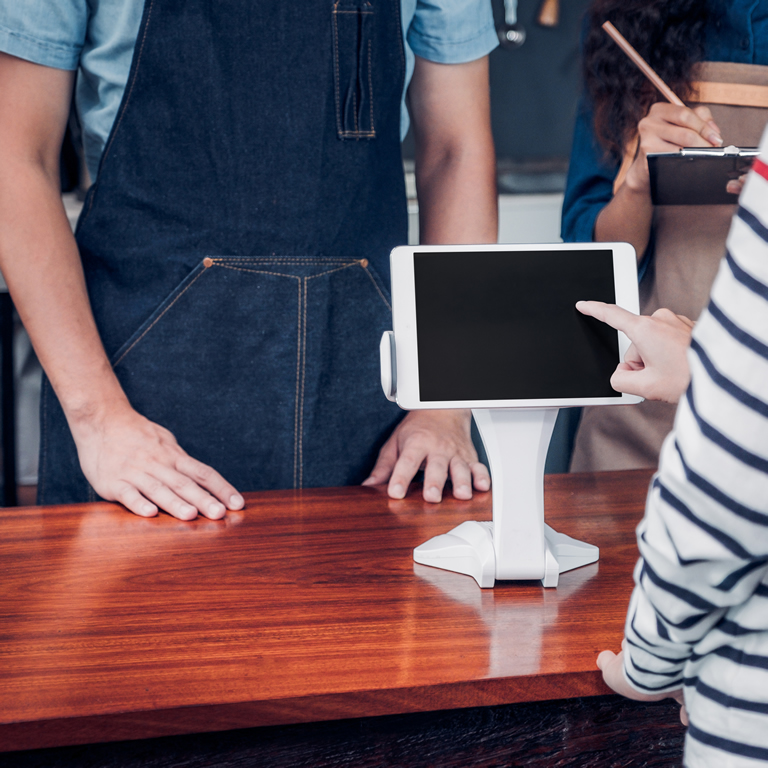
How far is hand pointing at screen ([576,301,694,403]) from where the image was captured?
0.60 meters

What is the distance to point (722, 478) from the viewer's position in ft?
1.19

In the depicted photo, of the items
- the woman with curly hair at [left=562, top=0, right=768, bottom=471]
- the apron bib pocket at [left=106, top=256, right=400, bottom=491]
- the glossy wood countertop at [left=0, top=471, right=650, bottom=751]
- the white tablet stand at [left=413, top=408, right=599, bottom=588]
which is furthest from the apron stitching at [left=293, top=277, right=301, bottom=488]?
the woman with curly hair at [left=562, top=0, right=768, bottom=471]

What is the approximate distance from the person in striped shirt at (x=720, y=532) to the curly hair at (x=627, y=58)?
1079 millimetres

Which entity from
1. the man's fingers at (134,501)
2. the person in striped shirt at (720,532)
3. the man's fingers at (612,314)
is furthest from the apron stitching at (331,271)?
the person in striped shirt at (720,532)

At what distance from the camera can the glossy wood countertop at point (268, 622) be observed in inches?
21.5

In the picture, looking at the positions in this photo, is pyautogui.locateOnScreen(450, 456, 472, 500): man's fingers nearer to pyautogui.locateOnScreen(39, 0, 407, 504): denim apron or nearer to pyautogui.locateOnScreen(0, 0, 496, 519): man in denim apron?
pyautogui.locateOnScreen(0, 0, 496, 519): man in denim apron

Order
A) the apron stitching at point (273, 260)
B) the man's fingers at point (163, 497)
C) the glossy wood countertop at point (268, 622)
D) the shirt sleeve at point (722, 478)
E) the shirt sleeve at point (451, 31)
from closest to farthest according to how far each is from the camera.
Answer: the shirt sleeve at point (722, 478), the glossy wood countertop at point (268, 622), the man's fingers at point (163, 497), the apron stitching at point (273, 260), the shirt sleeve at point (451, 31)

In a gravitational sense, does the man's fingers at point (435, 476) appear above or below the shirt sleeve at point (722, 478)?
below

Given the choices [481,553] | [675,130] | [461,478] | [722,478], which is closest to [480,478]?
[461,478]

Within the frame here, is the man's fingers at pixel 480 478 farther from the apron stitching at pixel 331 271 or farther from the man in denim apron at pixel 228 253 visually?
the apron stitching at pixel 331 271

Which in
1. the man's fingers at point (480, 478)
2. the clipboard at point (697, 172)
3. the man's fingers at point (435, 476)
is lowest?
the man's fingers at point (480, 478)

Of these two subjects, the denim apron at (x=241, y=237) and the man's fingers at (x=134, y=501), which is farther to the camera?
the denim apron at (x=241, y=237)

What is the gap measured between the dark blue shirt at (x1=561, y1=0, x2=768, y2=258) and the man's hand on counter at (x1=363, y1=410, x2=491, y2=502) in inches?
20.8

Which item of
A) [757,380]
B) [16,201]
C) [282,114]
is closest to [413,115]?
[282,114]
